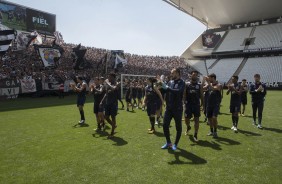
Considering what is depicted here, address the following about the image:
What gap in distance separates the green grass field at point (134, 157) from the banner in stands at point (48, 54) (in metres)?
22.5

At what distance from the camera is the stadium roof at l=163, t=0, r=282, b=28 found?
57625 millimetres

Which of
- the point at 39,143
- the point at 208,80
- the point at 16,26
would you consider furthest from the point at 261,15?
the point at 39,143

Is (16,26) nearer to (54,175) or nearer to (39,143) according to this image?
(39,143)

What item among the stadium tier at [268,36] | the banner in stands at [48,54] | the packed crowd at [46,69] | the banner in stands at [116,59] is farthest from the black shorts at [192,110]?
the stadium tier at [268,36]

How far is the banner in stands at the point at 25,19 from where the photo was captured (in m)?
34.7

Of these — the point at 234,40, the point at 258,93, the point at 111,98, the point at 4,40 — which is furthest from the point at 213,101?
the point at 234,40

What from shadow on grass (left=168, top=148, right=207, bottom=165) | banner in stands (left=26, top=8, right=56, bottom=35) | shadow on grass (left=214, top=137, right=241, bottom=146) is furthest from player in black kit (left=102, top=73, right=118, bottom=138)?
banner in stands (left=26, top=8, right=56, bottom=35)

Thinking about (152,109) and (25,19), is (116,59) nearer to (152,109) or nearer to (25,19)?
(25,19)

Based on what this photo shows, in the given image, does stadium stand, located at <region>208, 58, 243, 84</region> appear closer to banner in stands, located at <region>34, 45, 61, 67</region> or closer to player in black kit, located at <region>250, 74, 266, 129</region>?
banner in stands, located at <region>34, 45, 61, 67</region>

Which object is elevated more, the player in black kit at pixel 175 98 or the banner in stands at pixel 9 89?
the player in black kit at pixel 175 98

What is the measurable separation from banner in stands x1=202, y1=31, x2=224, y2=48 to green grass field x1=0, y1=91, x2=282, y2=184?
57.7 metres

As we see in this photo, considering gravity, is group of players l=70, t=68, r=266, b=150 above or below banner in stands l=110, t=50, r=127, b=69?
below

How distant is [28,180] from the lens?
554 centimetres

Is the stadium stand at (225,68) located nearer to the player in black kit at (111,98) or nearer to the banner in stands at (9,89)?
the banner in stands at (9,89)
